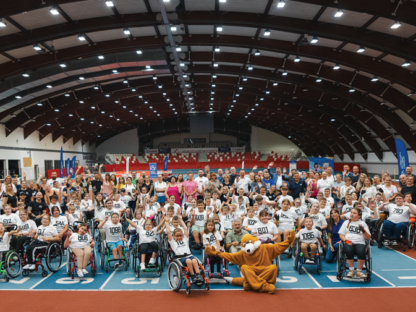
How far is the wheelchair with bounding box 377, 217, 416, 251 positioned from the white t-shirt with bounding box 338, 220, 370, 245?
2.44 meters

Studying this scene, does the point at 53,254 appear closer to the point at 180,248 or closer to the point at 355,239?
the point at 180,248

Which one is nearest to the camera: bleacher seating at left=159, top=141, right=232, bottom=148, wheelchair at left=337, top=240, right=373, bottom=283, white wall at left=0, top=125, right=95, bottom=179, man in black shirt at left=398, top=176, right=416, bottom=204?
wheelchair at left=337, top=240, right=373, bottom=283

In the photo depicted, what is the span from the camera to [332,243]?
757 centimetres

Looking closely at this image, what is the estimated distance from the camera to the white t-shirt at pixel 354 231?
642cm

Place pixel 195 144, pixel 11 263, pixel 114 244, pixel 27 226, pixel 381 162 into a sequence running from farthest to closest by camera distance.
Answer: pixel 195 144 → pixel 381 162 → pixel 27 226 → pixel 114 244 → pixel 11 263

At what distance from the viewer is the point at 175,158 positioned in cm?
4291

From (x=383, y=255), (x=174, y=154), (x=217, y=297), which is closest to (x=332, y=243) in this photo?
(x=383, y=255)

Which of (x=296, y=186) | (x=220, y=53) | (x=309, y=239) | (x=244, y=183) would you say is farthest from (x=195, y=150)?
(x=309, y=239)

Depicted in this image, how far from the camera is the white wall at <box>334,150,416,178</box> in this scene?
24609mm

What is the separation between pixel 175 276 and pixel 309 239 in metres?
3.10

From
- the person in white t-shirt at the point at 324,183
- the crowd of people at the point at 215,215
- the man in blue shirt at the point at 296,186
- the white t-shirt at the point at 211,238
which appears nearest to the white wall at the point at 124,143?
the crowd of people at the point at 215,215

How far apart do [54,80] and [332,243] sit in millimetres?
19225

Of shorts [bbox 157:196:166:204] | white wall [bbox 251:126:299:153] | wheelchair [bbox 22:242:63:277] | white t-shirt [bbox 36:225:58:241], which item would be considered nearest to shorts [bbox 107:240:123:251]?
wheelchair [bbox 22:242:63:277]

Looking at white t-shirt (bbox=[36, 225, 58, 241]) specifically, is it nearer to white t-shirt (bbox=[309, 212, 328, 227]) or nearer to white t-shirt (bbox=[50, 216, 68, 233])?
white t-shirt (bbox=[50, 216, 68, 233])
